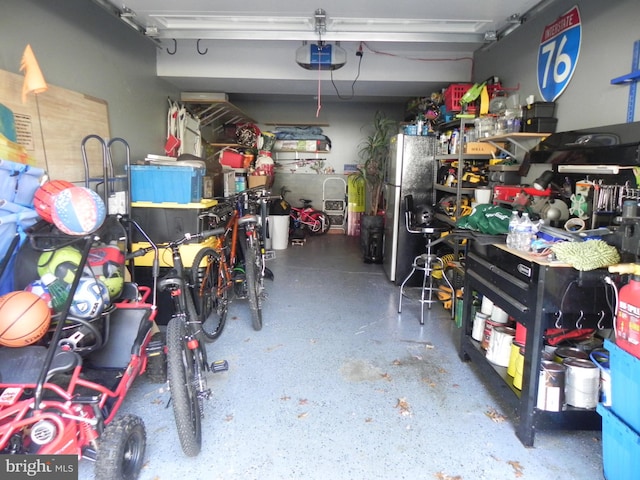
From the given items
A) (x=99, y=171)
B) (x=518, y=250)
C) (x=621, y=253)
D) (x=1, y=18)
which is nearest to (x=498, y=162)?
(x=518, y=250)

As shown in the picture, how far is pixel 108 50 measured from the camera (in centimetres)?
335

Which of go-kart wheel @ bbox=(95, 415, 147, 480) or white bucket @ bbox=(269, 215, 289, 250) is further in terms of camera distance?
white bucket @ bbox=(269, 215, 289, 250)

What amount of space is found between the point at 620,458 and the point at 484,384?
977mm

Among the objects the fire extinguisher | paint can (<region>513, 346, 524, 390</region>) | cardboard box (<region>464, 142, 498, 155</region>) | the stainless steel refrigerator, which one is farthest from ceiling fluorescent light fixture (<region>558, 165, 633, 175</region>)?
the stainless steel refrigerator

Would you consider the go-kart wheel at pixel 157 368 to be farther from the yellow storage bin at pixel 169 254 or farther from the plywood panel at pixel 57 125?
the plywood panel at pixel 57 125

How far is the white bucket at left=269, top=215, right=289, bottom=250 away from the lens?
6.18 meters

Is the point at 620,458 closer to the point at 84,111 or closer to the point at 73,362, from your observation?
the point at 73,362

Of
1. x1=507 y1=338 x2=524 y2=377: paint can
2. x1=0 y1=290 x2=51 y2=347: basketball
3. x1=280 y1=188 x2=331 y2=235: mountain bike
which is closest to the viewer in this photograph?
x1=0 y1=290 x2=51 y2=347: basketball

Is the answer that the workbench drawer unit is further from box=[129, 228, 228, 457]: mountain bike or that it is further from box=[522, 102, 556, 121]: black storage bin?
box=[129, 228, 228, 457]: mountain bike

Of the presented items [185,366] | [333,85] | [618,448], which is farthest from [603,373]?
[333,85]

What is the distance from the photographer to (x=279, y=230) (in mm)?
6195

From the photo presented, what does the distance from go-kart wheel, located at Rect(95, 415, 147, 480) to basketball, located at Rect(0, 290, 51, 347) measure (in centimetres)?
49

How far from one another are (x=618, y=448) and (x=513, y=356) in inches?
26.5

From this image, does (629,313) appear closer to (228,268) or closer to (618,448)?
(618,448)
